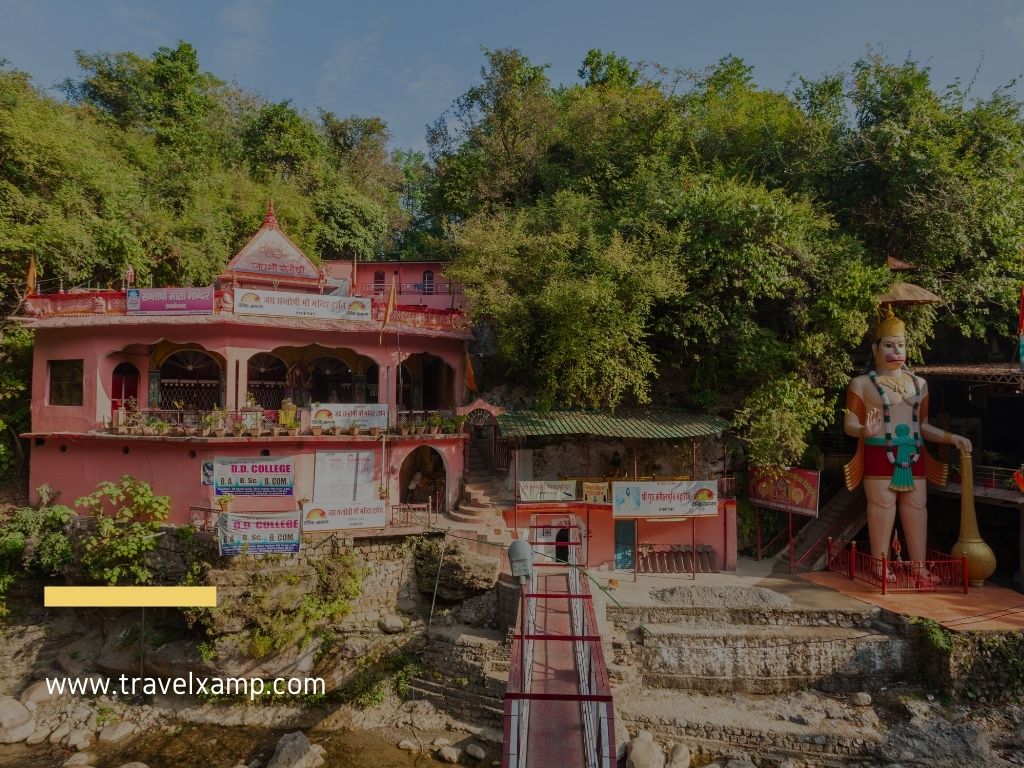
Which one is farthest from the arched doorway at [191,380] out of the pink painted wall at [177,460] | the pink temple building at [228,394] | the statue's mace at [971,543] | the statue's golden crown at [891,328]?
the statue's mace at [971,543]

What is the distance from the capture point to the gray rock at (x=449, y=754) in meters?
12.6

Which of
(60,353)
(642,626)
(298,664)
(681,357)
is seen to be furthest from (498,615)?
(60,353)

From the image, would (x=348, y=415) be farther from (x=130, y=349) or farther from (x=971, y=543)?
(x=971, y=543)

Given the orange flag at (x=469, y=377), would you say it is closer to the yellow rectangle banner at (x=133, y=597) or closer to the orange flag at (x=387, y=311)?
the orange flag at (x=387, y=311)

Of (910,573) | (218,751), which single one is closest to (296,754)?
(218,751)

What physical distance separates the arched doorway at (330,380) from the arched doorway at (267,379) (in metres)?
1.07

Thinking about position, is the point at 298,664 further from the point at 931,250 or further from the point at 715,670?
the point at 931,250

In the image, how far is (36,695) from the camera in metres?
14.9

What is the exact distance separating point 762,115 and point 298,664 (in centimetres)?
2832

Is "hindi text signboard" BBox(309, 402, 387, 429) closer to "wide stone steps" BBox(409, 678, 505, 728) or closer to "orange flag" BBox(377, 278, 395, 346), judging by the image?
"orange flag" BBox(377, 278, 395, 346)

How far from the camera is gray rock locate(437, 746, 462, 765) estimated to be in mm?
12555

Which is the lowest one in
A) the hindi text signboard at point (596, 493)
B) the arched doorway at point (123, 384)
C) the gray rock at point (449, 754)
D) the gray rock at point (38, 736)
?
the gray rock at point (38, 736)

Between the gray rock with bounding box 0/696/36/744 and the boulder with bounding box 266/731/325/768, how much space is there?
664 cm

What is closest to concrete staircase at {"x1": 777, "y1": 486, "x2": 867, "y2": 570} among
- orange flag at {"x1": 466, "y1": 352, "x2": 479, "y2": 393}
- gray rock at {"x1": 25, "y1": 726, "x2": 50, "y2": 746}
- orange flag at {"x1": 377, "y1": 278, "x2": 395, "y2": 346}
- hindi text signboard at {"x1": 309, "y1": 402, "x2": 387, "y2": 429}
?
orange flag at {"x1": 466, "y1": 352, "x2": 479, "y2": 393}
